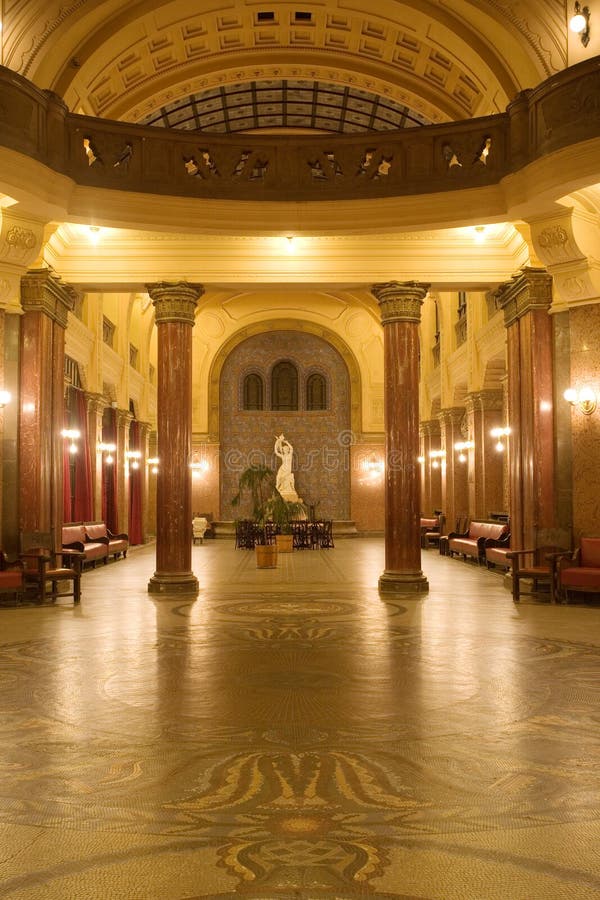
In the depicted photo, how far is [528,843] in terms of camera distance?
3275mm

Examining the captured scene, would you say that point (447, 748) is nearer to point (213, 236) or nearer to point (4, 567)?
point (4, 567)

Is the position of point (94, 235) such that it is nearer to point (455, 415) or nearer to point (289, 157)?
point (289, 157)

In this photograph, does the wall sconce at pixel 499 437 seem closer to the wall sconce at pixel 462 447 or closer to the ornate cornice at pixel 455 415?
the wall sconce at pixel 462 447

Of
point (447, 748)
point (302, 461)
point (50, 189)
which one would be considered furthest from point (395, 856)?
point (302, 461)

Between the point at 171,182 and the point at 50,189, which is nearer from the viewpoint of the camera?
the point at 50,189

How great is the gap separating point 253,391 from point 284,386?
1118 mm

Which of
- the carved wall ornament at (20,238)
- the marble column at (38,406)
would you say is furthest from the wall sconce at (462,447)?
the carved wall ornament at (20,238)

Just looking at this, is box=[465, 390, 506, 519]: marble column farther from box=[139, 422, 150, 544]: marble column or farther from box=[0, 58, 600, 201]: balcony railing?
box=[139, 422, 150, 544]: marble column

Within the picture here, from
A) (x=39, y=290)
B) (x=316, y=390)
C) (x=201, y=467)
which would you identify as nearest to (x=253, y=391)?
(x=316, y=390)

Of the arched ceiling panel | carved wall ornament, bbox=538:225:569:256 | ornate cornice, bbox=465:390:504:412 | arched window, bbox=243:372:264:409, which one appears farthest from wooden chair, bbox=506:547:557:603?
arched window, bbox=243:372:264:409

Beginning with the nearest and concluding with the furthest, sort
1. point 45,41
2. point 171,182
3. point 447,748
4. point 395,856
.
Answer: point 395,856, point 447,748, point 45,41, point 171,182

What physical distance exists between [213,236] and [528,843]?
967cm

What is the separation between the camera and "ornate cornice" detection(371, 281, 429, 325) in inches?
463

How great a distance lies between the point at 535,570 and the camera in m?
10.6
